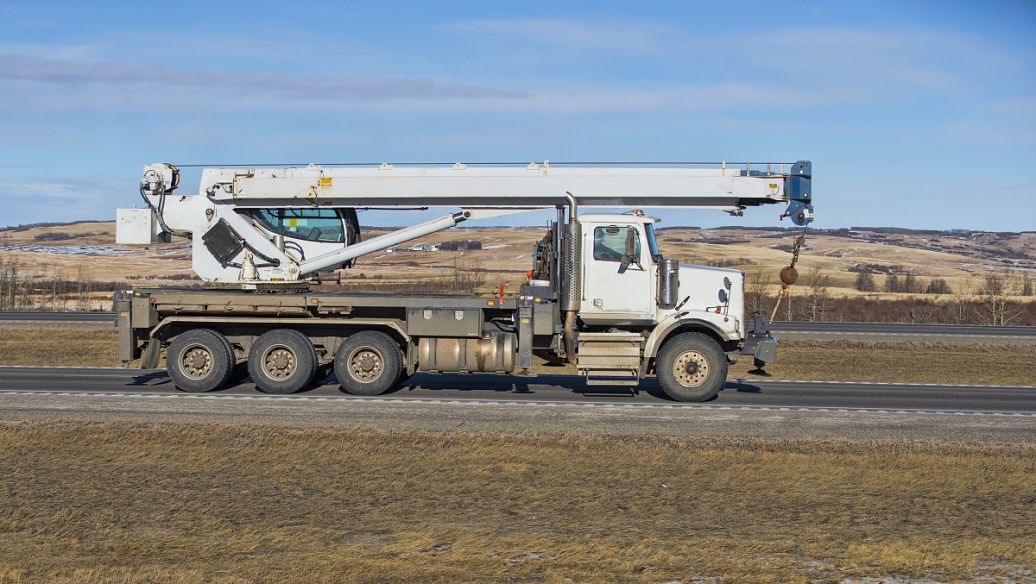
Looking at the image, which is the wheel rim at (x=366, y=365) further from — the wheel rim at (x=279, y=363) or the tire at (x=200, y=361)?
the tire at (x=200, y=361)

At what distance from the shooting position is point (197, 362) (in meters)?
18.8

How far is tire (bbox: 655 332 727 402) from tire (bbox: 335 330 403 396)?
507 centimetres

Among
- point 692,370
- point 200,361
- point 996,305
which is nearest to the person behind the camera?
point 692,370

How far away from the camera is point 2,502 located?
410 inches

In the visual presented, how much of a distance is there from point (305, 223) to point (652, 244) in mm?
7131

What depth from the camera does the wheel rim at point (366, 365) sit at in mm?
18656

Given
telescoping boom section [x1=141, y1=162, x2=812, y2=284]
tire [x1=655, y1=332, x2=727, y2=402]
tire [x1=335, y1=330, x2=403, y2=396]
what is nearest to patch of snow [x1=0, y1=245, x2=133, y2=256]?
telescoping boom section [x1=141, y1=162, x2=812, y2=284]

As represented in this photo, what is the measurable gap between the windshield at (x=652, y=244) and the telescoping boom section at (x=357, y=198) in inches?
35.2

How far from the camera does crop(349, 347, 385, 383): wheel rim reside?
1866cm

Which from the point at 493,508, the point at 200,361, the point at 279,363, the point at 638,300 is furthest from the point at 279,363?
the point at 493,508

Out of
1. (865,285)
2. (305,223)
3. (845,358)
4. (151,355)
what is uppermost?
(305,223)

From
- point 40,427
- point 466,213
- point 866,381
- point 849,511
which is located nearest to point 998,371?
point 866,381

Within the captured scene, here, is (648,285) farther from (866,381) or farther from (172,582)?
(172,582)

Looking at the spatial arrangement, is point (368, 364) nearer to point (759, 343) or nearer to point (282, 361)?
point (282, 361)
